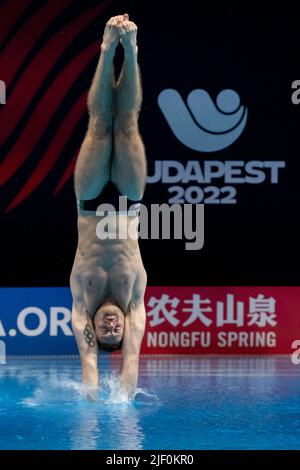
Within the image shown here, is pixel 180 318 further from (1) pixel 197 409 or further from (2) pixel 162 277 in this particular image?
(1) pixel 197 409

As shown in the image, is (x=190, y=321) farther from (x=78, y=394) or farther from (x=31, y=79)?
(x=31, y=79)

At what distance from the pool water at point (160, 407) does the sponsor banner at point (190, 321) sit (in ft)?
0.73

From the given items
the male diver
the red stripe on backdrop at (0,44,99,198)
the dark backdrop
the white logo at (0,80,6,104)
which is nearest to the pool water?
the male diver

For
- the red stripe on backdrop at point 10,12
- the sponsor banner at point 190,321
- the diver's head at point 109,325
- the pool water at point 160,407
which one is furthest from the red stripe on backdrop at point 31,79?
the diver's head at point 109,325

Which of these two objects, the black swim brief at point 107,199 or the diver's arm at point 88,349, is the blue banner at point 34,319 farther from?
the black swim brief at point 107,199

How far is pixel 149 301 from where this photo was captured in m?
8.32

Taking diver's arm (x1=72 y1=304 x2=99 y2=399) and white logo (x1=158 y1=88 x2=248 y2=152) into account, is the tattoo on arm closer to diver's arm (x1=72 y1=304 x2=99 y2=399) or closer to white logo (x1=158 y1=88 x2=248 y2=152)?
diver's arm (x1=72 y1=304 x2=99 y2=399)

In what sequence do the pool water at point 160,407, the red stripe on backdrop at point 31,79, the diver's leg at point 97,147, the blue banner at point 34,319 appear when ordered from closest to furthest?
the pool water at point 160,407, the diver's leg at point 97,147, the blue banner at point 34,319, the red stripe on backdrop at point 31,79

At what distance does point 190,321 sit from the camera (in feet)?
27.5

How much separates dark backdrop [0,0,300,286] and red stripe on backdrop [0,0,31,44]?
0.8 inches

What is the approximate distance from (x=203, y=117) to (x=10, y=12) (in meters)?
2.19

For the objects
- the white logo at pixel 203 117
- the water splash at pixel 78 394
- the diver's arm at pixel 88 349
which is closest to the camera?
the diver's arm at pixel 88 349

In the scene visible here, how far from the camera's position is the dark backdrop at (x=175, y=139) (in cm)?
846

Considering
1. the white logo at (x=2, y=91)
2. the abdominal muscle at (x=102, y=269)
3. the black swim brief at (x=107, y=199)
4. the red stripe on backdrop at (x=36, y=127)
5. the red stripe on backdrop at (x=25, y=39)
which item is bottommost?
the abdominal muscle at (x=102, y=269)
